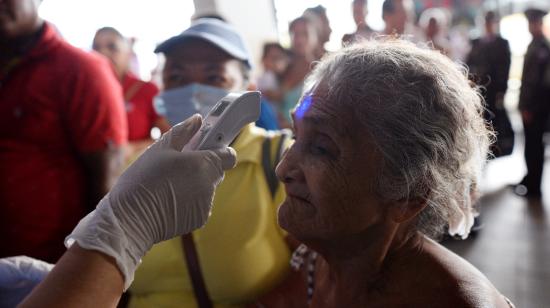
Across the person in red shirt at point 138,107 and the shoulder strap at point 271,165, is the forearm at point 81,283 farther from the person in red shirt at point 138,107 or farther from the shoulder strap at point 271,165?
the person in red shirt at point 138,107

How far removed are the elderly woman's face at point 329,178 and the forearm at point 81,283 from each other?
1.57 feet

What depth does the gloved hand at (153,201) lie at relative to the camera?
3.26ft

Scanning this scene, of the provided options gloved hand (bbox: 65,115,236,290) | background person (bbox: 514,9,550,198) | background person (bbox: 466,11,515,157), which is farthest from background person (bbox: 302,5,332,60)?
gloved hand (bbox: 65,115,236,290)

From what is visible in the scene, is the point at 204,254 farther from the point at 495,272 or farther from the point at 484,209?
the point at 484,209

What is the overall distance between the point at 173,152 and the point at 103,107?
42.1 inches

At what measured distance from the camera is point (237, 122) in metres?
1.11

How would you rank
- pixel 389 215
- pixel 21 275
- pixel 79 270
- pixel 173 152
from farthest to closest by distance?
pixel 21 275
pixel 389 215
pixel 173 152
pixel 79 270

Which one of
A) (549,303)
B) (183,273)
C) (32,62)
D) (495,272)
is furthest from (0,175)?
(495,272)

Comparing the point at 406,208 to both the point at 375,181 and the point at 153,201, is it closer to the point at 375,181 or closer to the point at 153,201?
the point at 375,181

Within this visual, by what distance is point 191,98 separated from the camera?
6.23 ft

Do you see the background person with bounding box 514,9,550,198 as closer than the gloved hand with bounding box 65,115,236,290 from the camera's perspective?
No

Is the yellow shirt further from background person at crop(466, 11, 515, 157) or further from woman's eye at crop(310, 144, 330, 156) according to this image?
background person at crop(466, 11, 515, 157)

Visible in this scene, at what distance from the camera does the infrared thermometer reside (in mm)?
1080

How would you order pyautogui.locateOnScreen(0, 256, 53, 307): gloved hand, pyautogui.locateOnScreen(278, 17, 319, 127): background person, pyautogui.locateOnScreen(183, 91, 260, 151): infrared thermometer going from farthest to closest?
pyautogui.locateOnScreen(278, 17, 319, 127): background person < pyautogui.locateOnScreen(0, 256, 53, 307): gloved hand < pyautogui.locateOnScreen(183, 91, 260, 151): infrared thermometer
